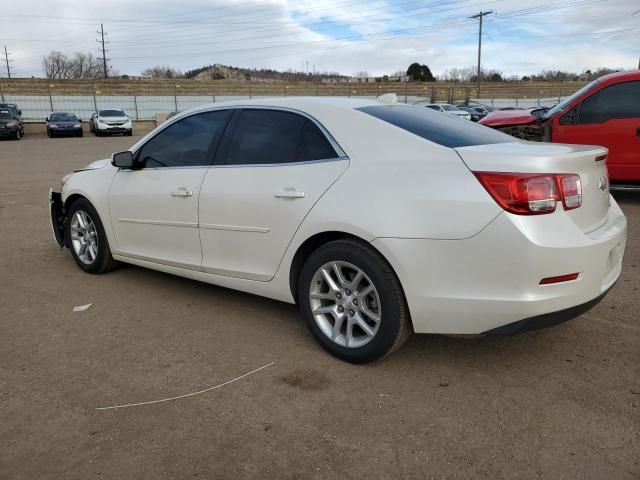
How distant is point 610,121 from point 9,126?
93.3ft

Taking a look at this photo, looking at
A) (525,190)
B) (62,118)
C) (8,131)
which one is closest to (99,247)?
(525,190)

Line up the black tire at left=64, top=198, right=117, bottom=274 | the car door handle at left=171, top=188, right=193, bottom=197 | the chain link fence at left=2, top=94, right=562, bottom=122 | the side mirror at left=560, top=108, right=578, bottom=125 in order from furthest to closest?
the chain link fence at left=2, top=94, right=562, bottom=122 → the side mirror at left=560, top=108, right=578, bottom=125 → the black tire at left=64, top=198, right=117, bottom=274 → the car door handle at left=171, top=188, right=193, bottom=197

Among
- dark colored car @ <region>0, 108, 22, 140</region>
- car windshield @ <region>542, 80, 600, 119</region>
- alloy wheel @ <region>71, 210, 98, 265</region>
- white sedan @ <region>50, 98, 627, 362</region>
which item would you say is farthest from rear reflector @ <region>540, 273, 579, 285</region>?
dark colored car @ <region>0, 108, 22, 140</region>

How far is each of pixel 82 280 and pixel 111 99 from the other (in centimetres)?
4333

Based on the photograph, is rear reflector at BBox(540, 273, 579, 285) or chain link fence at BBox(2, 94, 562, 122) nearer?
rear reflector at BBox(540, 273, 579, 285)

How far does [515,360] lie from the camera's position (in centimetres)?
338

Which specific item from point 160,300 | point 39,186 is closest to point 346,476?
point 160,300

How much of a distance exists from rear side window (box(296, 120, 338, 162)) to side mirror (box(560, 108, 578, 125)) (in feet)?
19.8

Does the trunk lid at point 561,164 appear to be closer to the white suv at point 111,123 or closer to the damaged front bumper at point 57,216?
the damaged front bumper at point 57,216

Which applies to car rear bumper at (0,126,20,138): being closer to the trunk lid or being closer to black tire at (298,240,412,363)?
black tire at (298,240,412,363)

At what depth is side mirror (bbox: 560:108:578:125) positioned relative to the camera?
26.9ft

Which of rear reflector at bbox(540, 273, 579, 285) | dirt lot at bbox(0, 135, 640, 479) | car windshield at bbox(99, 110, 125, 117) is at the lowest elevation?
dirt lot at bbox(0, 135, 640, 479)

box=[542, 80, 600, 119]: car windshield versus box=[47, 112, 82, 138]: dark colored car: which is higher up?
box=[542, 80, 600, 119]: car windshield

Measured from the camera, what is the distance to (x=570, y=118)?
824cm
